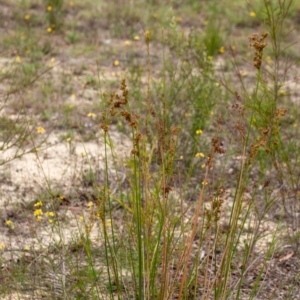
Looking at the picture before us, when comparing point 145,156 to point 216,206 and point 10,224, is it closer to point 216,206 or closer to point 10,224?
point 216,206

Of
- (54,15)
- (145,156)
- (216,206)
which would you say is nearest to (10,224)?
(145,156)

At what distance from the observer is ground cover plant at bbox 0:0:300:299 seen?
2.82 meters

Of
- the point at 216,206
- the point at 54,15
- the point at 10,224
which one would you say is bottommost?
the point at 10,224

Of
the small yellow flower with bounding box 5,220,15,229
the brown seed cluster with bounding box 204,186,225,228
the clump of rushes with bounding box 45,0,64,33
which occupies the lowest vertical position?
the small yellow flower with bounding box 5,220,15,229

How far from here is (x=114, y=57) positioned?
695 cm

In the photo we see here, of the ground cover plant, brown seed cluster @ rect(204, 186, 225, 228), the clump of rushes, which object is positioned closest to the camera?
brown seed cluster @ rect(204, 186, 225, 228)

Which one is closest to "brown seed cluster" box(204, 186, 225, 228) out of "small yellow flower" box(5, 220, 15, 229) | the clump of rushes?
"small yellow flower" box(5, 220, 15, 229)

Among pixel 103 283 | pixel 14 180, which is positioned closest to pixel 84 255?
pixel 103 283

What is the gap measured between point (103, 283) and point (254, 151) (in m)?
1.12

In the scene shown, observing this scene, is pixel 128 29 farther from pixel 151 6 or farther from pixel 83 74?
pixel 83 74

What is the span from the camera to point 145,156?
8.80 ft

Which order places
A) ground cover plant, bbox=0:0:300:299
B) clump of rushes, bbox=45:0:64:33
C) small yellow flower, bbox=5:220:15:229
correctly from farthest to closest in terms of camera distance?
clump of rushes, bbox=45:0:64:33
small yellow flower, bbox=5:220:15:229
ground cover plant, bbox=0:0:300:299

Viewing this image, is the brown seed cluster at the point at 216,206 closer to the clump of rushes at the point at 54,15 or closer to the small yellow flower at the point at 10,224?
the small yellow flower at the point at 10,224

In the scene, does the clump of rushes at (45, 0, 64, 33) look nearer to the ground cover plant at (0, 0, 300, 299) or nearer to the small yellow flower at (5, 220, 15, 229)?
the ground cover plant at (0, 0, 300, 299)
